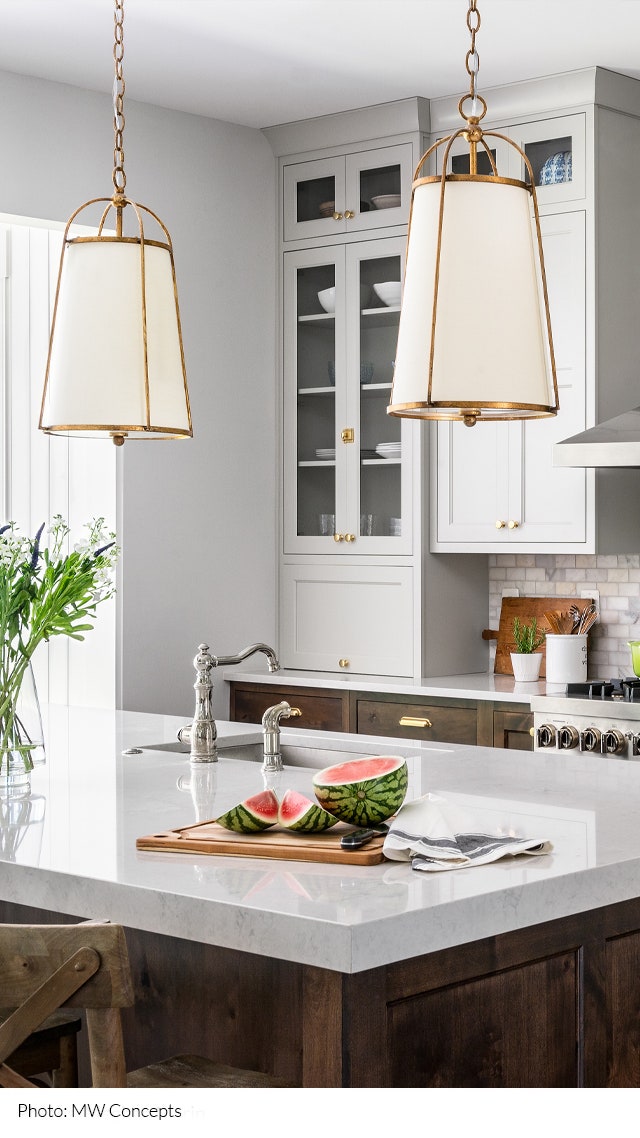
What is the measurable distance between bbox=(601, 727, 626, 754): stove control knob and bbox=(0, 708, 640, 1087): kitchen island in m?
1.78

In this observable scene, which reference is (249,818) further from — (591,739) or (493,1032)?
(591,739)

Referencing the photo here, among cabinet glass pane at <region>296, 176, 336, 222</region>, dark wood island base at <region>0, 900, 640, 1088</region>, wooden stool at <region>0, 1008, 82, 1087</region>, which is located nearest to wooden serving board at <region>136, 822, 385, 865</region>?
dark wood island base at <region>0, 900, 640, 1088</region>

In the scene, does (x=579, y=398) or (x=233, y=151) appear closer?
(x=579, y=398)

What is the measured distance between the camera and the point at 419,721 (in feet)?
15.4

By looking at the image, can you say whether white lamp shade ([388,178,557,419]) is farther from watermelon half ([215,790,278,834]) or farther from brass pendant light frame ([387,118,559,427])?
watermelon half ([215,790,278,834])

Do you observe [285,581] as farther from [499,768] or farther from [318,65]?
[499,768]

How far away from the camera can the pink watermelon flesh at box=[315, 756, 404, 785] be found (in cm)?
211

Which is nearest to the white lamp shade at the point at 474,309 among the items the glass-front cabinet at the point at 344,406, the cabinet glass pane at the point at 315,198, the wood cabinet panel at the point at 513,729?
the wood cabinet panel at the point at 513,729

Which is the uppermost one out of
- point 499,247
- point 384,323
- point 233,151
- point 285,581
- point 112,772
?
point 233,151

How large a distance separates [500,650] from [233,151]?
2127 mm

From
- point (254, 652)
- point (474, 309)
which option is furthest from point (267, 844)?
point (254, 652)

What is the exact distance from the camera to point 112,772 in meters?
2.82

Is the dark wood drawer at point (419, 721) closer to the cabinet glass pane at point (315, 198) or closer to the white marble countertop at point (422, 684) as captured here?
the white marble countertop at point (422, 684)

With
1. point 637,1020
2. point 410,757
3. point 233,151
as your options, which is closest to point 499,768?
point 410,757
